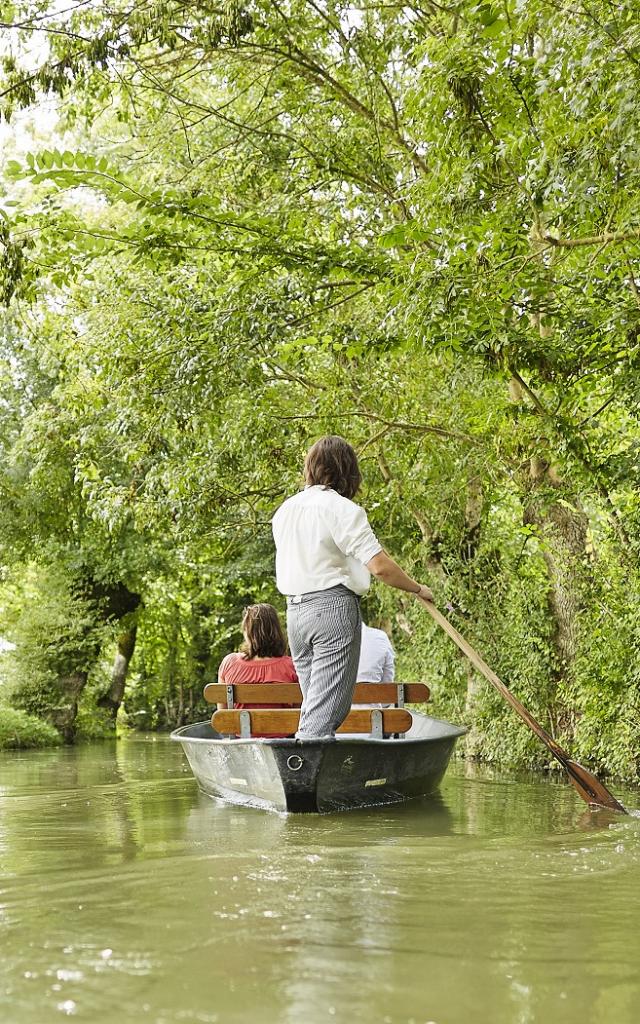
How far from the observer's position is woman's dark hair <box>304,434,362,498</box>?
6.26m

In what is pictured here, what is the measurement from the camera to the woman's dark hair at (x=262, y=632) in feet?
27.1

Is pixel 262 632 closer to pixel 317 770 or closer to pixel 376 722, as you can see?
pixel 376 722

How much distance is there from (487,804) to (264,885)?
4777mm

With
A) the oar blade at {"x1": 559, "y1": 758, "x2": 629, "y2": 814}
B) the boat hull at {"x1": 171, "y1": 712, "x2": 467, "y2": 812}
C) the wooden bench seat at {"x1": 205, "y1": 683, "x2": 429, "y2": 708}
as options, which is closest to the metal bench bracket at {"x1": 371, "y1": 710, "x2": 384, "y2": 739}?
the boat hull at {"x1": 171, "y1": 712, "x2": 467, "y2": 812}

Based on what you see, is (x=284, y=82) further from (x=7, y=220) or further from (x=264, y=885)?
(x=264, y=885)

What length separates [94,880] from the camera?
3973 millimetres

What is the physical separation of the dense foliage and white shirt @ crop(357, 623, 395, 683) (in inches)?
73.1

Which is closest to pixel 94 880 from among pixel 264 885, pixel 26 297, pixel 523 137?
pixel 264 885

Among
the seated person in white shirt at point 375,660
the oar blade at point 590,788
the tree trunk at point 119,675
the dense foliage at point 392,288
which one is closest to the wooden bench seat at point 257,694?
the seated person in white shirt at point 375,660

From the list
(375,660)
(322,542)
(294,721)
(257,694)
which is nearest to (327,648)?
(322,542)

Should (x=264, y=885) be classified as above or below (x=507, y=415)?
below

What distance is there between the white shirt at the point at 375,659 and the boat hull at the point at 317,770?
3.21 feet

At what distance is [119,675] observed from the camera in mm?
25875

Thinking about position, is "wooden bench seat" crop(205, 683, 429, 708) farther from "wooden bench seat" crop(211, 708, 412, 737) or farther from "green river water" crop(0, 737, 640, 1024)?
"green river water" crop(0, 737, 640, 1024)
